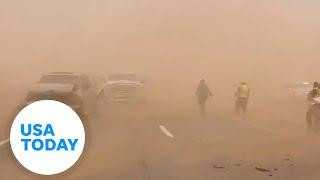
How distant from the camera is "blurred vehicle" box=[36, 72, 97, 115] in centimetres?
932

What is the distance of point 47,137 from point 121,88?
8279 millimetres

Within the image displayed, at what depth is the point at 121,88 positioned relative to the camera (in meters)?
12.1

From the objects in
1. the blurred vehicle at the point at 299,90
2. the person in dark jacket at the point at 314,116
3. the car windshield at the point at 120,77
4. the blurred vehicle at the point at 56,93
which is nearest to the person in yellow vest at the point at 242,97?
the person in dark jacket at the point at 314,116

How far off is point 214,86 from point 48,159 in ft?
51.0

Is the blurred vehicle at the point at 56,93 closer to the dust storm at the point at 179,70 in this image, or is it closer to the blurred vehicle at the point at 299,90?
the dust storm at the point at 179,70

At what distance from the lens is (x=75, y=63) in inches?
524

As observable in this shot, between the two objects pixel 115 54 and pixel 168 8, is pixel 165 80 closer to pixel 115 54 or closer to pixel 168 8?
pixel 168 8

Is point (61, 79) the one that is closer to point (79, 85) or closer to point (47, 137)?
point (79, 85)

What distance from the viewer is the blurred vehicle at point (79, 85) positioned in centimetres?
932

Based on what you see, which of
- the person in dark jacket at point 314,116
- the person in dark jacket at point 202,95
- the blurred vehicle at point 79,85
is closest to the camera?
the blurred vehicle at point 79,85

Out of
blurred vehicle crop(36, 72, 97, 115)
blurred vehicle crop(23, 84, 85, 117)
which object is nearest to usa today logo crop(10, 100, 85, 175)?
blurred vehicle crop(23, 84, 85, 117)

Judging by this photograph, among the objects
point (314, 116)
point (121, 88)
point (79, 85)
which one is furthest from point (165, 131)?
point (314, 116)

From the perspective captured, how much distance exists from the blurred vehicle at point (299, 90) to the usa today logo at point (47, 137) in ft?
50.9

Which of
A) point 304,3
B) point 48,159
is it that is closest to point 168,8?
point 304,3
